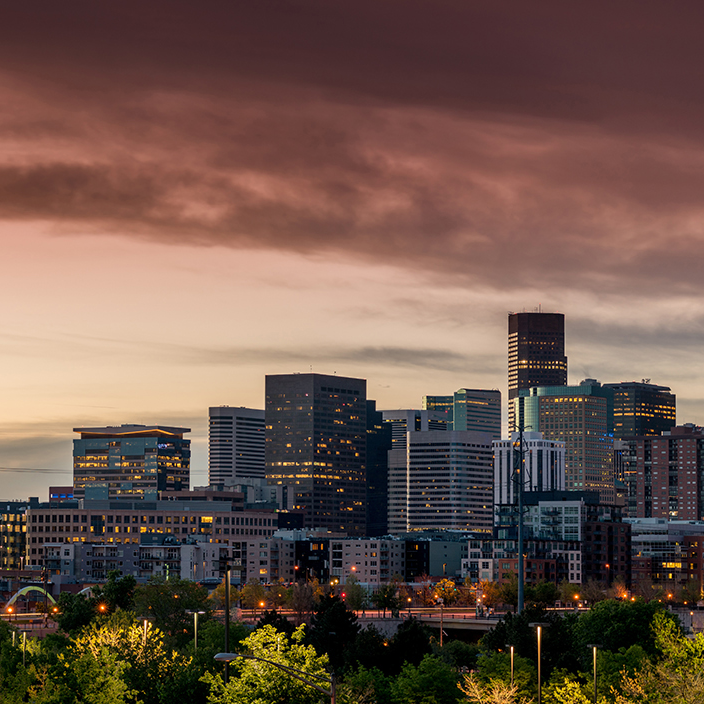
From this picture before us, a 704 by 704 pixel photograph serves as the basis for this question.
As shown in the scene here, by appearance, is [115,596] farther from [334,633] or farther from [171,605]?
[334,633]

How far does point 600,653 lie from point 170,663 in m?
47.3

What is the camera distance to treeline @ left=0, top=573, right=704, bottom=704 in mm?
85125

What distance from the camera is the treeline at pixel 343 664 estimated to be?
279 feet

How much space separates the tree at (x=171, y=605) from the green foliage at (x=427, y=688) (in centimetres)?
6638

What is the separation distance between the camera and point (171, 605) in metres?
190

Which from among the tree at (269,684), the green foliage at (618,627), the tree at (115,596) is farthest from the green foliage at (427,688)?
the tree at (115,596)

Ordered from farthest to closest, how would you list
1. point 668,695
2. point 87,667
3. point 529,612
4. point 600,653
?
point 529,612, point 600,653, point 87,667, point 668,695

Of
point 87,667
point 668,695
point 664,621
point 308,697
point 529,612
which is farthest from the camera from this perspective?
point 529,612

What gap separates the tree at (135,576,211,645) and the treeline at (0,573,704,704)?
65 centimetres

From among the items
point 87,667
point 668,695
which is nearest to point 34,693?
point 87,667

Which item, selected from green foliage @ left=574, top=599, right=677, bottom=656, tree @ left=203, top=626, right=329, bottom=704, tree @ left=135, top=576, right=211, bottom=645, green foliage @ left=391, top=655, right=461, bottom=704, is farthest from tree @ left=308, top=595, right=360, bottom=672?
tree @ left=203, top=626, right=329, bottom=704

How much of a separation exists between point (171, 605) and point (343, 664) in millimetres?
52014

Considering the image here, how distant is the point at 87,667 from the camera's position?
10381 cm

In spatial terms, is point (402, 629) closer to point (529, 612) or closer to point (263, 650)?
point (529, 612)
